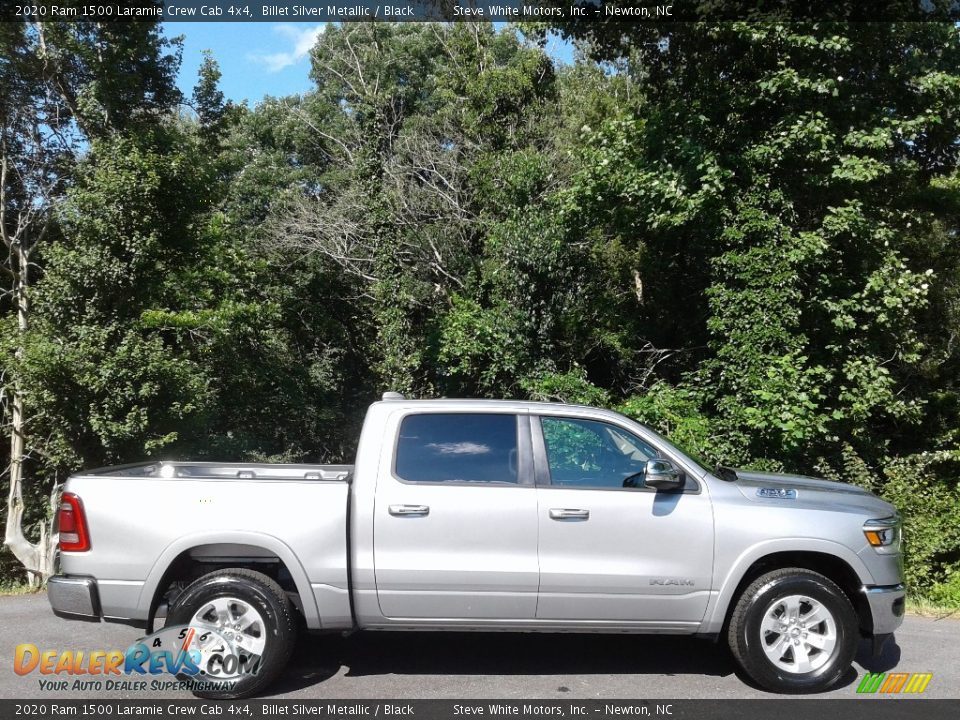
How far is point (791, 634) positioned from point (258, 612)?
131 inches

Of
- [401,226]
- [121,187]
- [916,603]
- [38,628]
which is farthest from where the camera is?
[401,226]

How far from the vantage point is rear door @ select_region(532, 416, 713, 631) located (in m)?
5.04

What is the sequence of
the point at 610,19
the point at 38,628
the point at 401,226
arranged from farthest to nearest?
the point at 401,226, the point at 610,19, the point at 38,628

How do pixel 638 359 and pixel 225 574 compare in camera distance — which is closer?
pixel 225 574

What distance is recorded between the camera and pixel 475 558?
5027 millimetres

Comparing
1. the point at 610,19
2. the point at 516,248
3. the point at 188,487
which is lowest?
the point at 188,487

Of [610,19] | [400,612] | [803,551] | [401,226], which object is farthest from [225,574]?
[401,226]

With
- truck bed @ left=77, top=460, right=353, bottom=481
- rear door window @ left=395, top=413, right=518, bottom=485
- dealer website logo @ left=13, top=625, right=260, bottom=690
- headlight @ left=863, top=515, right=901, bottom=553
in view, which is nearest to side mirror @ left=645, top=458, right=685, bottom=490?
rear door window @ left=395, top=413, right=518, bottom=485

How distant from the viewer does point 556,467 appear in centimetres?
528

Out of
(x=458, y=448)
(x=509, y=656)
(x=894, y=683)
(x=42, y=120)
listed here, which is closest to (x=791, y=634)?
(x=894, y=683)

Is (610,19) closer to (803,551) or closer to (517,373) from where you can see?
(517,373)
